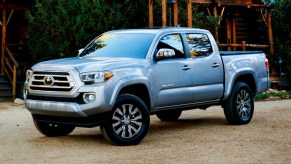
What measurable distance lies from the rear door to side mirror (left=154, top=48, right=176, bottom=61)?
70cm

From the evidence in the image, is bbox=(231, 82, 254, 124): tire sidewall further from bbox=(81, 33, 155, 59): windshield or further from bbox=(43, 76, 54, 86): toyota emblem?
bbox=(43, 76, 54, 86): toyota emblem

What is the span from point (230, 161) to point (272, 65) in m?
16.5

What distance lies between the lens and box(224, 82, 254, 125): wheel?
11.2 meters

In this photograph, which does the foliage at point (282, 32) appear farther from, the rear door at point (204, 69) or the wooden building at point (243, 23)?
the rear door at point (204, 69)

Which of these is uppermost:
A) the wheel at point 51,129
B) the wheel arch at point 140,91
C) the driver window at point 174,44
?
the driver window at point 174,44

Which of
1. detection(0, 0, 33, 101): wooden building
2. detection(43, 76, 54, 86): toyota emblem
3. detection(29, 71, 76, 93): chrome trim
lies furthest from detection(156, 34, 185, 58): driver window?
detection(0, 0, 33, 101): wooden building

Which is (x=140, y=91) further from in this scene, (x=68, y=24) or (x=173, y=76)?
(x=68, y=24)

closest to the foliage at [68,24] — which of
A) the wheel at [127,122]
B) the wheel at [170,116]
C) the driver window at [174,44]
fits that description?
the wheel at [170,116]

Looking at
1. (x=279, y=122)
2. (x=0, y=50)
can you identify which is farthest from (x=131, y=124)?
(x=0, y=50)

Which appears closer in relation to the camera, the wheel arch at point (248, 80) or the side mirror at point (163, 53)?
the side mirror at point (163, 53)

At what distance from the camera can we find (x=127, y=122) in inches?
350

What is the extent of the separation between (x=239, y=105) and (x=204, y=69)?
1.39 meters

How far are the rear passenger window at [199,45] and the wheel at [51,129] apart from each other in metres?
2.67

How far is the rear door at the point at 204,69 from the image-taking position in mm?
10312
